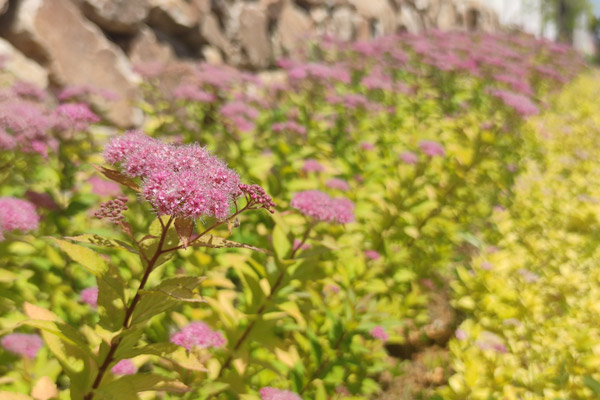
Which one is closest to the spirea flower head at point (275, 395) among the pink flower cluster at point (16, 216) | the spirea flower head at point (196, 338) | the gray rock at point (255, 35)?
the spirea flower head at point (196, 338)

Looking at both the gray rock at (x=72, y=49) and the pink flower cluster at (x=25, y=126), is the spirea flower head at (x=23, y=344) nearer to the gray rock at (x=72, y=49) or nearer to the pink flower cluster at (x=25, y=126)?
the pink flower cluster at (x=25, y=126)

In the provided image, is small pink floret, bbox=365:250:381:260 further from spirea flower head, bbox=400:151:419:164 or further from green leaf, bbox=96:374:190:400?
green leaf, bbox=96:374:190:400

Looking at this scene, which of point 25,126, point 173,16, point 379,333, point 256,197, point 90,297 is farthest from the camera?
point 173,16

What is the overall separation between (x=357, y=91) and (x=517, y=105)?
1.95 m

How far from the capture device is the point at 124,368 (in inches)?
60.0

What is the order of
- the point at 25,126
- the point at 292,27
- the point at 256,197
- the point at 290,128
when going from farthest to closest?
the point at 292,27 → the point at 290,128 → the point at 25,126 → the point at 256,197

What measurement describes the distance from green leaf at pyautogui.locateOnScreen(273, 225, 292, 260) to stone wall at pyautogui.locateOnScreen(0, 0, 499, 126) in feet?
7.06

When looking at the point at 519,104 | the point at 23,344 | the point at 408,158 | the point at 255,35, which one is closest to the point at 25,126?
the point at 23,344

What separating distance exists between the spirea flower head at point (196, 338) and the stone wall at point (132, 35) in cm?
232

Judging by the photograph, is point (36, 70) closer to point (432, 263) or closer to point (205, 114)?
point (205, 114)

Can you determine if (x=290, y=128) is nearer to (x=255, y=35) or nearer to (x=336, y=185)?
(x=336, y=185)

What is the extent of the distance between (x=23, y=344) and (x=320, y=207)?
118cm

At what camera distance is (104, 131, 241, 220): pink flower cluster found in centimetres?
97

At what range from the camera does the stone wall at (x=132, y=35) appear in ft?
12.4
